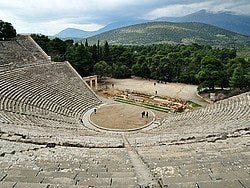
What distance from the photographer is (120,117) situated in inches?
986

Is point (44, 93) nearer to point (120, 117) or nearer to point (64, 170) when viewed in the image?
point (120, 117)

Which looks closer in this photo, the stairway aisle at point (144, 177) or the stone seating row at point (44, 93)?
the stairway aisle at point (144, 177)

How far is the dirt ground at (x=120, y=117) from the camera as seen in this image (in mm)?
23000

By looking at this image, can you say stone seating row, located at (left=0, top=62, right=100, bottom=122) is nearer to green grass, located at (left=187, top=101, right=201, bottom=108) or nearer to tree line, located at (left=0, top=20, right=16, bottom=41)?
green grass, located at (left=187, top=101, right=201, bottom=108)

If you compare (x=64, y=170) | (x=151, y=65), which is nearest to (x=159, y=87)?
(x=151, y=65)

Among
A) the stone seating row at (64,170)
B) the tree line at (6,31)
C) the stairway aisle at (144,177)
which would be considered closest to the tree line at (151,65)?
the tree line at (6,31)

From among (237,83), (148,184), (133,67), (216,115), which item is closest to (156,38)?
(133,67)

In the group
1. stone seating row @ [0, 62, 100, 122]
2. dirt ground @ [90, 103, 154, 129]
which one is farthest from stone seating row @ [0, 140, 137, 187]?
dirt ground @ [90, 103, 154, 129]

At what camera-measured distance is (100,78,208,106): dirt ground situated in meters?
36.8

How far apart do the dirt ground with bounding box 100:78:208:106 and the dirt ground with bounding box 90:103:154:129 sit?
9.76 m

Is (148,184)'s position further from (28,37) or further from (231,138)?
(28,37)

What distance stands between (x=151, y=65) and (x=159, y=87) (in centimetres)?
793

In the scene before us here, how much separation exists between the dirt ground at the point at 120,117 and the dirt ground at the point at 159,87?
976cm

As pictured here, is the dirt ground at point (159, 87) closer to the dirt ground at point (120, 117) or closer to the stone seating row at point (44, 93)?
the dirt ground at point (120, 117)
